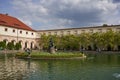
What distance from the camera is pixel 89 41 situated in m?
Result: 90.6

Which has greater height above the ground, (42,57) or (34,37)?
(34,37)

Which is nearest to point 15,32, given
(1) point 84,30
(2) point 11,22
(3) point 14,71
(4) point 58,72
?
(2) point 11,22

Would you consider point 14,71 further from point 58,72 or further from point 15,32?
point 15,32

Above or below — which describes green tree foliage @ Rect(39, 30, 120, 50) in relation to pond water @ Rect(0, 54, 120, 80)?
above

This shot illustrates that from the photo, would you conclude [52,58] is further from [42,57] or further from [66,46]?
[66,46]

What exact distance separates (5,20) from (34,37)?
20.7 meters

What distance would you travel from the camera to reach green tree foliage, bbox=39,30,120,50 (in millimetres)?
82000

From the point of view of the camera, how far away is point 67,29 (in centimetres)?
10562

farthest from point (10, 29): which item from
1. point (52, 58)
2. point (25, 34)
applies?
point (52, 58)

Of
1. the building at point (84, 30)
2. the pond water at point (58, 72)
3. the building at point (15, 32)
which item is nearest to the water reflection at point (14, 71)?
the pond water at point (58, 72)

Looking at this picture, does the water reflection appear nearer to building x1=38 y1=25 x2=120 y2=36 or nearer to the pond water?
the pond water

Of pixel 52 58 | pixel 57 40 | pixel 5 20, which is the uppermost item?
pixel 5 20

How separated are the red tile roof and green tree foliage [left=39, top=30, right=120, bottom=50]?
1113 centimetres

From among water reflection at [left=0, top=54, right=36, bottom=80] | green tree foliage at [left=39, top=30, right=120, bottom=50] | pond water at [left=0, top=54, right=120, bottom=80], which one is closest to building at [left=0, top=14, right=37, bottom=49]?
green tree foliage at [left=39, top=30, right=120, bottom=50]
